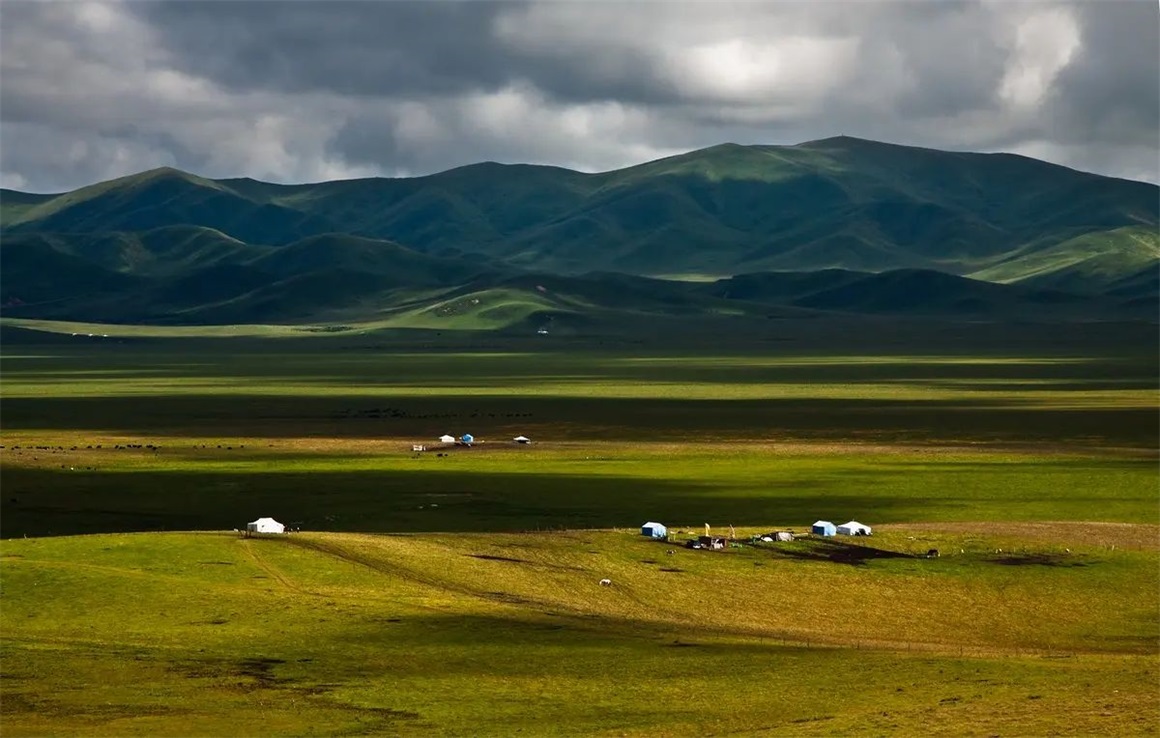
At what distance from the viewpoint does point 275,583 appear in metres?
77.8

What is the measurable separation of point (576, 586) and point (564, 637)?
11647 mm

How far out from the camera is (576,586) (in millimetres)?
79625

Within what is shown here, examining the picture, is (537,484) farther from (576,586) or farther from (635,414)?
(635,414)

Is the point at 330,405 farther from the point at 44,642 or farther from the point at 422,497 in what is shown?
the point at 44,642

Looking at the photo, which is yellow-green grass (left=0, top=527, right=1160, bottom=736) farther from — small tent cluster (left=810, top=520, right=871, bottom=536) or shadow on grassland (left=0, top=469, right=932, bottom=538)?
shadow on grassland (left=0, top=469, right=932, bottom=538)

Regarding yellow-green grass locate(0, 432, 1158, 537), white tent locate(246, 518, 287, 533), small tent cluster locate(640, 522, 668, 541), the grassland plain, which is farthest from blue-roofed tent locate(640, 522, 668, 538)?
white tent locate(246, 518, 287, 533)

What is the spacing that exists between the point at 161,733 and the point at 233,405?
131m

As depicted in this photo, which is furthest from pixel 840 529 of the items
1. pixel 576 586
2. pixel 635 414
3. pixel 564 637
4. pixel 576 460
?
pixel 635 414

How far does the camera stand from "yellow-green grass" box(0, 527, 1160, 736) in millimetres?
53312

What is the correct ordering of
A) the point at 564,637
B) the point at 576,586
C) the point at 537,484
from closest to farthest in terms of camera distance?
the point at 564,637
the point at 576,586
the point at 537,484

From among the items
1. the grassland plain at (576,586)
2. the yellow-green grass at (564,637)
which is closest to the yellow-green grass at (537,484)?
the grassland plain at (576,586)

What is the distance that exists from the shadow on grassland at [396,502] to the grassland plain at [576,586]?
41 centimetres

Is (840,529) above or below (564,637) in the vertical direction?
above

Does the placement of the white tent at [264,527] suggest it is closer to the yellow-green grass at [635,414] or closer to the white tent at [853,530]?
the white tent at [853,530]
